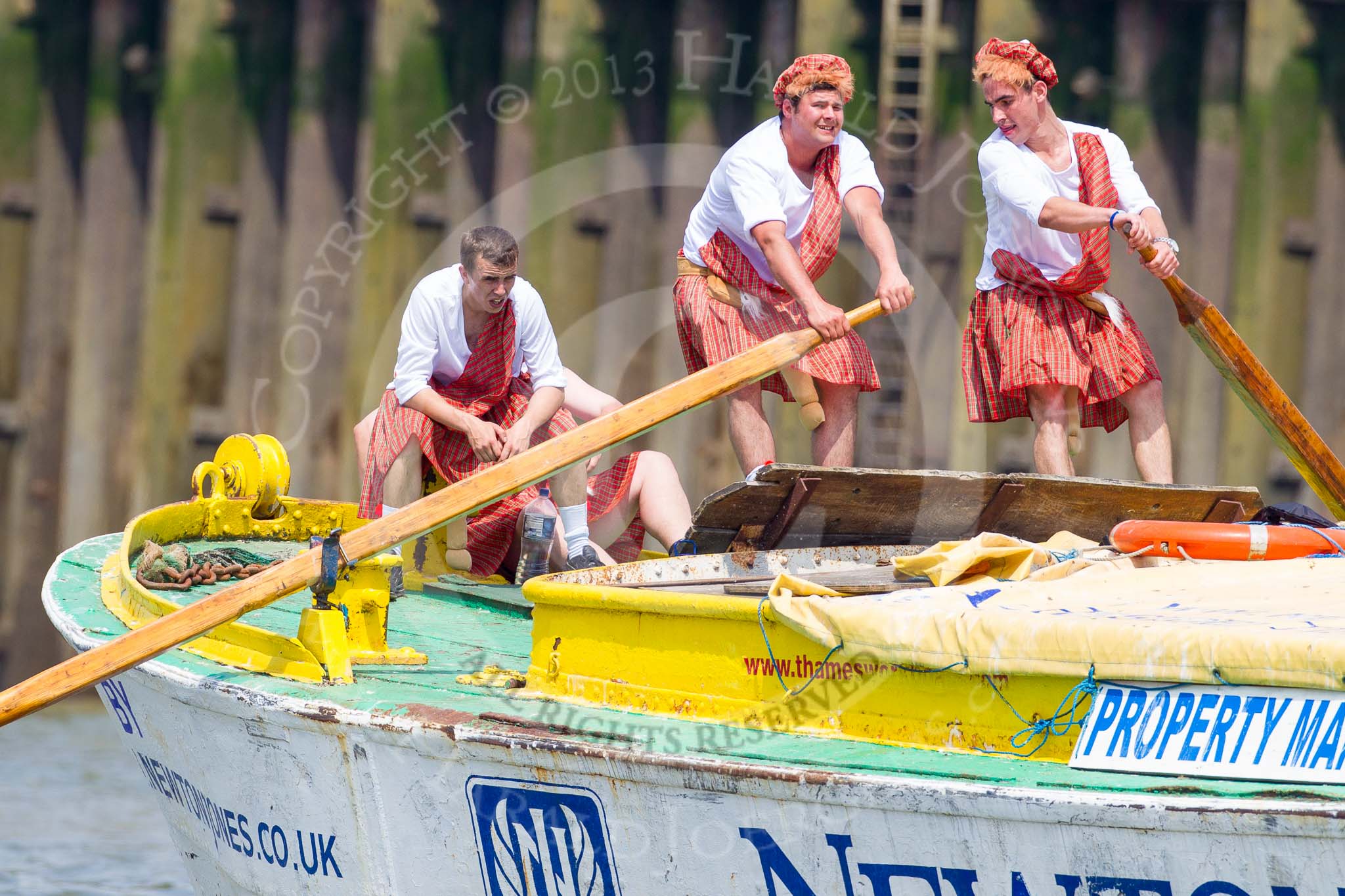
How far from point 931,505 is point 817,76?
1419 mm

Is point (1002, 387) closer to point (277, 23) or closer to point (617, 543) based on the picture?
point (617, 543)

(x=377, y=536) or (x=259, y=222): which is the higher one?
(x=259, y=222)

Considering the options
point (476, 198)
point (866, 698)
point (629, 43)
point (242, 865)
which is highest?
point (629, 43)

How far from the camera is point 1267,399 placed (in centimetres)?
529

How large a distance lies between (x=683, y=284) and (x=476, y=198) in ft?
11.5

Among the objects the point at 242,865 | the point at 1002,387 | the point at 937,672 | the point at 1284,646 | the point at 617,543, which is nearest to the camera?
the point at 1284,646

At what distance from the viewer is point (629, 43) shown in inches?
347

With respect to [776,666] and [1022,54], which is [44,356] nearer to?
[1022,54]

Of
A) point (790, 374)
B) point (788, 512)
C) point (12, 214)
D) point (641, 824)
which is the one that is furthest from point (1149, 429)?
point (12, 214)

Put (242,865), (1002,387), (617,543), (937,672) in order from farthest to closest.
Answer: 1. (617,543)
2. (1002,387)
3. (242,865)
4. (937,672)

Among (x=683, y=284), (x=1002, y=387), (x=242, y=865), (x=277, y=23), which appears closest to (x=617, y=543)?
(x=683, y=284)

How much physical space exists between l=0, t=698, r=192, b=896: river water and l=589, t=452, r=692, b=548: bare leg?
69.7 inches

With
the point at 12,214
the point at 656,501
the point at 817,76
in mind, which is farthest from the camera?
the point at 12,214

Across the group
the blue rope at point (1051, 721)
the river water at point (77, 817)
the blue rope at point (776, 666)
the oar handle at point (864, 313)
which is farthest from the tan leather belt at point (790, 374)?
the river water at point (77, 817)
